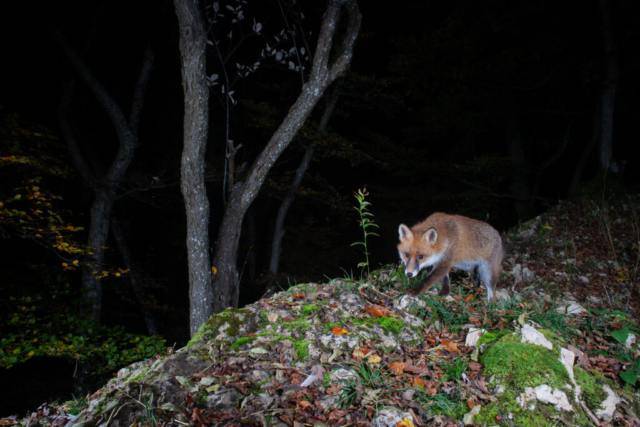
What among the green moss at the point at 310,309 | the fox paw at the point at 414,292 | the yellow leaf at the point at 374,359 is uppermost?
the green moss at the point at 310,309

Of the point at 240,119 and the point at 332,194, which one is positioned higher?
the point at 240,119

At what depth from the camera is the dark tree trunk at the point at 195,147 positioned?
585 centimetres

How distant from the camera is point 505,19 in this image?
10.1 m

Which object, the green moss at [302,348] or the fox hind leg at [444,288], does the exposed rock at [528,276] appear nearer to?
the fox hind leg at [444,288]

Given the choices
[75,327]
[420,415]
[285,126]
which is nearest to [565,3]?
[285,126]

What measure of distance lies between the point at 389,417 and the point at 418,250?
218 centimetres

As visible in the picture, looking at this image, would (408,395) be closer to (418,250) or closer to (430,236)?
(418,250)

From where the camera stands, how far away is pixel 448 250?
4148mm

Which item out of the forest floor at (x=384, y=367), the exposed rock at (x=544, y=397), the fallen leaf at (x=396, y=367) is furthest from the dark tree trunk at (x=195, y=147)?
the exposed rock at (x=544, y=397)

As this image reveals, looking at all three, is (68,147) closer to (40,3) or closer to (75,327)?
(40,3)

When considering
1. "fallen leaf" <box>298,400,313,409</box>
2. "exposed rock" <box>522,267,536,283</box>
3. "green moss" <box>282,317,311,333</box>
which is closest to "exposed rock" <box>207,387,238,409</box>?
"fallen leaf" <box>298,400,313,409</box>

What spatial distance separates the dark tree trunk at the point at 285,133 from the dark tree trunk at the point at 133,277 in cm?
608

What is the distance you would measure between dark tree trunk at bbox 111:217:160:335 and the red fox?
10.2m

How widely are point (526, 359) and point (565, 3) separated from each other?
12933 millimetres
